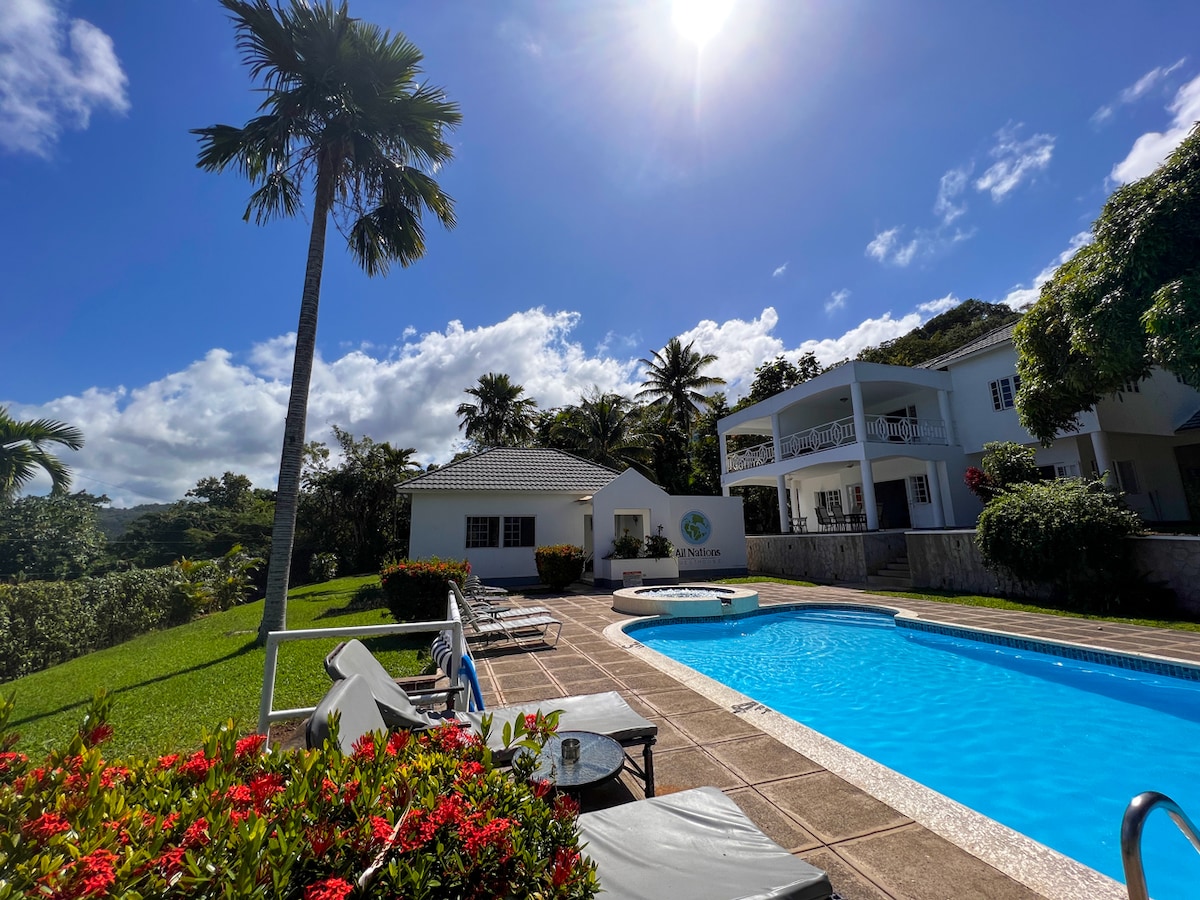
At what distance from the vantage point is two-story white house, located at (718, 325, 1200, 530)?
16.2 m

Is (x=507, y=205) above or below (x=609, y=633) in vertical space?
above

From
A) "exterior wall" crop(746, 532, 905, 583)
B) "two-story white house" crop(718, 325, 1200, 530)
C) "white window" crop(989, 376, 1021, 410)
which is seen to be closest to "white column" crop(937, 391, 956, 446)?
"two-story white house" crop(718, 325, 1200, 530)

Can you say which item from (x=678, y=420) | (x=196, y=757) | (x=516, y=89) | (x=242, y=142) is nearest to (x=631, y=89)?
(x=516, y=89)

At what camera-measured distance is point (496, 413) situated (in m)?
33.0

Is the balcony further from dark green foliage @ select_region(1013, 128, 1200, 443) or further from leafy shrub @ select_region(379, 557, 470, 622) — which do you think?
leafy shrub @ select_region(379, 557, 470, 622)

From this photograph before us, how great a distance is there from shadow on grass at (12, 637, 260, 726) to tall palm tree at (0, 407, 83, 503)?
8.68 meters

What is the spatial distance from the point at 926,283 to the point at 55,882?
2102 cm

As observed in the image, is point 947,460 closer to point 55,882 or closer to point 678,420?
point 678,420

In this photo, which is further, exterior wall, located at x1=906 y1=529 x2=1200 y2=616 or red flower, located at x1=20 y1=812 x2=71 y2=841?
exterior wall, located at x1=906 y1=529 x2=1200 y2=616

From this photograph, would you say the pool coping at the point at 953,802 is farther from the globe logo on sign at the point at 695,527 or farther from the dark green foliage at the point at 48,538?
the dark green foliage at the point at 48,538

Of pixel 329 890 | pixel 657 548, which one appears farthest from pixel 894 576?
pixel 329 890

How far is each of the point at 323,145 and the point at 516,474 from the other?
38.9 feet

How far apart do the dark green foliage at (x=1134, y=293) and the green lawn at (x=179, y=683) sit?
592 inches

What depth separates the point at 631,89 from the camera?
9680 millimetres
